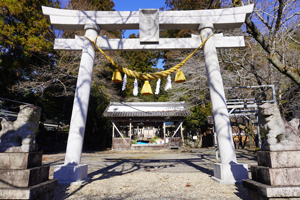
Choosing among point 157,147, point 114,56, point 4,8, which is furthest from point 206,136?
point 4,8

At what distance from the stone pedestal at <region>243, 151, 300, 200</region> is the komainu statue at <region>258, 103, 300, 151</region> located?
0.11 meters

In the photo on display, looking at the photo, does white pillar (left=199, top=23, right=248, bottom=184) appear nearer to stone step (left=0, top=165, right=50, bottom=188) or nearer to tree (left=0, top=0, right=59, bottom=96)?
stone step (left=0, top=165, right=50, bottom=188)

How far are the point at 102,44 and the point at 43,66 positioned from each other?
7.84 meters

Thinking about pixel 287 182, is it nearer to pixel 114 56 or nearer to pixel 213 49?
pixel 213 49

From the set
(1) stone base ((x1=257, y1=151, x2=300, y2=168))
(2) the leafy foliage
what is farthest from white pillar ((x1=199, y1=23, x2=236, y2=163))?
(2) the leafy foliage

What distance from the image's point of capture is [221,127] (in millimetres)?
4266

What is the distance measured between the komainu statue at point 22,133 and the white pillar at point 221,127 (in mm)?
4035

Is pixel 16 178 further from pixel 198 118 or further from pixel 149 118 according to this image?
pixel 198 118

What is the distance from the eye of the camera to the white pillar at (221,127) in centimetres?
391

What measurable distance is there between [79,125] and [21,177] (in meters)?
1.89

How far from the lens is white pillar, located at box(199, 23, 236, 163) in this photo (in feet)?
13.6

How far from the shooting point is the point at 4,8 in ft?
30.0

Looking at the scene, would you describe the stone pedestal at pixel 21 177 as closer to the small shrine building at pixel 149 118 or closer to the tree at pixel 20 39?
the tree at pixel 20 39

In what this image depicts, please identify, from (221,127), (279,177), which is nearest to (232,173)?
(221,127)
